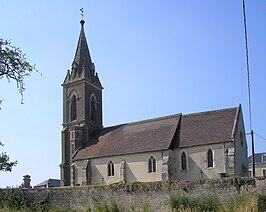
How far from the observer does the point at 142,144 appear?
42500 millimetres

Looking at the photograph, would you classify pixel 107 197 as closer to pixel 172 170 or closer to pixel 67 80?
pixel 172 170

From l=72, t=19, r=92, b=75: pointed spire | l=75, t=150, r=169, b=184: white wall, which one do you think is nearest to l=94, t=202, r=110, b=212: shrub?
l=75, t=150, r=169, b=184: white wall

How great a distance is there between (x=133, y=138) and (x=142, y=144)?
6.83ft

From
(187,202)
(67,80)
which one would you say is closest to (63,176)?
(67,80)

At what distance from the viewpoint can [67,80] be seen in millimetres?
54312

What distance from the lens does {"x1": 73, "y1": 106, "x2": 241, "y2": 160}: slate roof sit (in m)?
39.1

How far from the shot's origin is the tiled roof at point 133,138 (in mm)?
41688

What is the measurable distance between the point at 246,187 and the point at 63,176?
2657 cm

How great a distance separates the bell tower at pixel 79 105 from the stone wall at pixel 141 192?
14.3 meters

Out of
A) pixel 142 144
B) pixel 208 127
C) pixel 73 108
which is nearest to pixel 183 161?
pixel 208 127

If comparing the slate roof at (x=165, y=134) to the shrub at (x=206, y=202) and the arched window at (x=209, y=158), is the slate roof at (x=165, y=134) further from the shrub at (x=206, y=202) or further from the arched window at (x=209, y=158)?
the shrub at (x=206, y=202)

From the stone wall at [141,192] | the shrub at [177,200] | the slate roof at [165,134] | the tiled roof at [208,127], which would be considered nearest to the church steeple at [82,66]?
the slate roof at [165,134]

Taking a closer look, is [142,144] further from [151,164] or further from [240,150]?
[240,150]

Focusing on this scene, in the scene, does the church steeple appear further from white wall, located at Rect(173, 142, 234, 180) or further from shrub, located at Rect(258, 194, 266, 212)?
shrub, located at Rect(258, 194, 266, 212)
